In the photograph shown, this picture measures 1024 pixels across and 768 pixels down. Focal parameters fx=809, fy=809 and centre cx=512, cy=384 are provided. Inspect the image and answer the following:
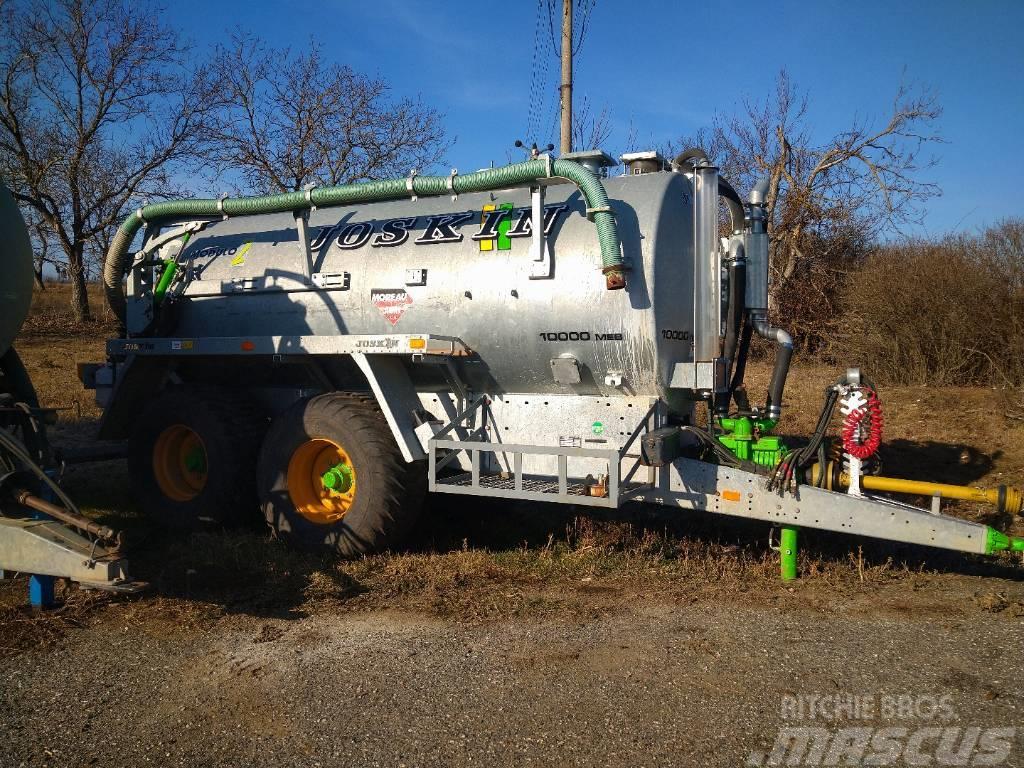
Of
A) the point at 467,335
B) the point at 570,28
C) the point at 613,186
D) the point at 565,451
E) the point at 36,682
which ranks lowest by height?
the point at 36,682

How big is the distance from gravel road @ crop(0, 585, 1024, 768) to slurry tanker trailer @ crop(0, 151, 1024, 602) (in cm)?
88

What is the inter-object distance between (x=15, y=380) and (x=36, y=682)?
2.47 metres

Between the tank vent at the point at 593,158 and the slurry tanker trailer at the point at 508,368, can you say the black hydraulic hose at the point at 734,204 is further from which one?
the tank vent at the point at 593,158

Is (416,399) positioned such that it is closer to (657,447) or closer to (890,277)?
(657,447)

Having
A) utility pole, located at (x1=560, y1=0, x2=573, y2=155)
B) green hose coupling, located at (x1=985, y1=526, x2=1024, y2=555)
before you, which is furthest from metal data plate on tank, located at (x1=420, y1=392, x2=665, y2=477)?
utility pole, located at (x1=560, y1=0, x2=573, y2=155)

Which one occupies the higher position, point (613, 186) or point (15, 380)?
point (613, 186)

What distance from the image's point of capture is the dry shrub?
35.3ft

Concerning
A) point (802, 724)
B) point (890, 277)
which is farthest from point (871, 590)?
point (890, 277)

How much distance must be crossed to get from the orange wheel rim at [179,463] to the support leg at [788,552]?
15.4 feet

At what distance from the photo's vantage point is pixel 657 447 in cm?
517

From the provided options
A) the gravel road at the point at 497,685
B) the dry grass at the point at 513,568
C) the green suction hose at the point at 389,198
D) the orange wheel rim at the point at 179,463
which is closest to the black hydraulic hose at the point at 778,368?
the dry grass at the point at 513,568

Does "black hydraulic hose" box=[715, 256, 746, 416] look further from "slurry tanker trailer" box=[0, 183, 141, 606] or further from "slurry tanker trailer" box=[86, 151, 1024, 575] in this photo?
"slurry tanker trailer" box=[0, 183, 141, 606]

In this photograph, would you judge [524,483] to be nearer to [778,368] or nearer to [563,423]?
[563,423]

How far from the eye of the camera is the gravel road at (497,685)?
3375 mm
